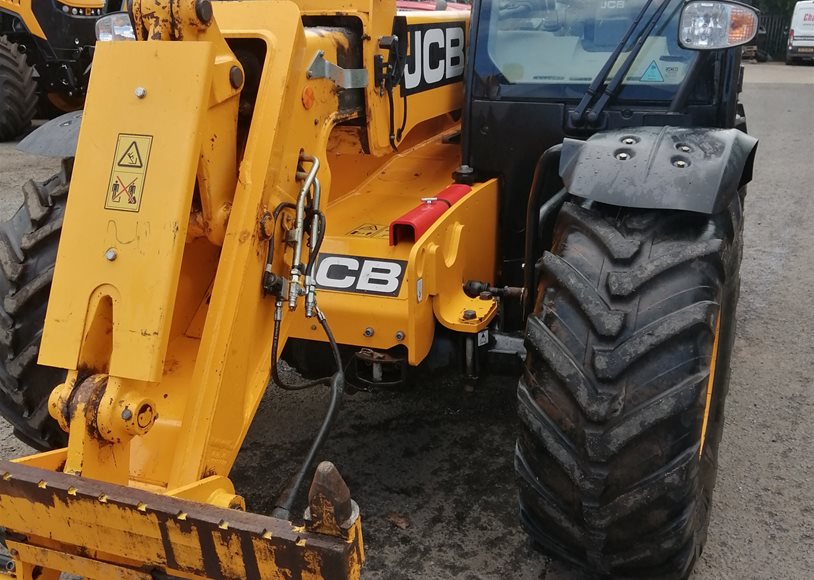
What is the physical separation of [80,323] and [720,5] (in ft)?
7.18

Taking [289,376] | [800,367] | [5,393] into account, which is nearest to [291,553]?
[5,393]

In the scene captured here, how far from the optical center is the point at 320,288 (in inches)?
110

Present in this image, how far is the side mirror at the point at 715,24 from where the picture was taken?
259cm

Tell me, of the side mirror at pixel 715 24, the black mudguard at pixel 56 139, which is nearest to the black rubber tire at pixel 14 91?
the black mudguard at pixel 56 139

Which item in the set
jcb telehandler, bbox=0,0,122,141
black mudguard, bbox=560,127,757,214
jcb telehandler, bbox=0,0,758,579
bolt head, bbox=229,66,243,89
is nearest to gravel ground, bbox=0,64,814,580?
jcb telehandler, bbox=0,0,758,579

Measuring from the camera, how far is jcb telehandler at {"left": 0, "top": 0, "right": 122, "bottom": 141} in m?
10.3

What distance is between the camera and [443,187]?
11.3 ft

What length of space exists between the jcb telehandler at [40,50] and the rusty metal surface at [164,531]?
30.7ft

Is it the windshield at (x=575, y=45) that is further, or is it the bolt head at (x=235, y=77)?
the windshield at (x=575, y=45)

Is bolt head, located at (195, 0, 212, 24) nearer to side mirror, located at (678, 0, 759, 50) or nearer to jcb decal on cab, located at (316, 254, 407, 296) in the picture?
jcb decal on cab, located at (316, 254, 407, 296)

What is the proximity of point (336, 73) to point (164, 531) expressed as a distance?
142 centimetres

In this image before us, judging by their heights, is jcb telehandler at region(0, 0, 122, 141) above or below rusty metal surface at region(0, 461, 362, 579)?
above

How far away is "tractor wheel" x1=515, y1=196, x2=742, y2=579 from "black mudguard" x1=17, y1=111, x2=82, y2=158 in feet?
5.83

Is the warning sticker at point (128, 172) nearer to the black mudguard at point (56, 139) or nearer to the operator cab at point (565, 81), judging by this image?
the black mudguard at point (56, 139)
